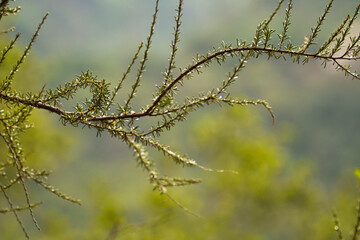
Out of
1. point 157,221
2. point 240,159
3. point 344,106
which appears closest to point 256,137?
point 240,159

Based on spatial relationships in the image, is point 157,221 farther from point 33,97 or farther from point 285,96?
point 285,96

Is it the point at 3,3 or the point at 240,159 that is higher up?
the point at 240,159

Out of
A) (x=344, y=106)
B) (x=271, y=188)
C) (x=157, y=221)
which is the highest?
(x=344, y=106)

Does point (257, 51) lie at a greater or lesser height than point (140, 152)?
greater

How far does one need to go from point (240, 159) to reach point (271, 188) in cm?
256

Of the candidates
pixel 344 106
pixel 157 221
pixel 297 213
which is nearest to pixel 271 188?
pixel 297 213

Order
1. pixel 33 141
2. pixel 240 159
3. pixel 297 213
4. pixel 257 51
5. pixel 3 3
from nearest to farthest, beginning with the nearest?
pixel 3 3, pixel 257 51, pixel 33 141, pixel 240 159, pixel 297 213

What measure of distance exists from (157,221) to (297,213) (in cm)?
2597

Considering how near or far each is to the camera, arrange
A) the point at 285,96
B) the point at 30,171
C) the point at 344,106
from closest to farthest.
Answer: the point at 30,171 → the point at 344,106 → the point at 285,96

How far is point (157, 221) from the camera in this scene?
7.75 ft

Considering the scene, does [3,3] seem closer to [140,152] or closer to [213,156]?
[140,152]

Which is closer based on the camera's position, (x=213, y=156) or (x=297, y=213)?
(x=213, y=156)

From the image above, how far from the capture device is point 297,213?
1035 inches

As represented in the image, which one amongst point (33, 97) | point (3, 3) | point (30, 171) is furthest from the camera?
point (30, 171)
